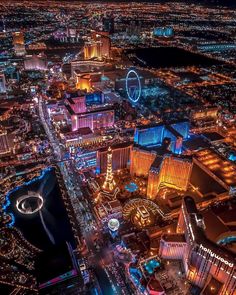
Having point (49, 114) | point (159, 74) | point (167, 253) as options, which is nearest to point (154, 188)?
point (167, 253)

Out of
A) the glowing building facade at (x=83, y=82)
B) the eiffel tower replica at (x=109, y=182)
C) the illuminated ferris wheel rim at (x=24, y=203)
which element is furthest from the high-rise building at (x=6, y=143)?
the glowing building facade at (x=83, y=82)

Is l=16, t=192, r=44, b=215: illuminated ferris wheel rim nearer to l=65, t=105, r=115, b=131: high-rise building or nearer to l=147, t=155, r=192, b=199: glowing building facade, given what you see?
l=147, t=155, r=192, b=199: glowing building facade

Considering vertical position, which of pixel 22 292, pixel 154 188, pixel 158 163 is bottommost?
pixel 22 292

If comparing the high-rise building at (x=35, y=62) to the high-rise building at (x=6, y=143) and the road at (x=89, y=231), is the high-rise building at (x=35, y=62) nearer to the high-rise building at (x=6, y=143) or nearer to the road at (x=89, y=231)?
the road at (x=89, y=231)

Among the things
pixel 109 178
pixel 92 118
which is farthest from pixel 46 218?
pixel 92 118

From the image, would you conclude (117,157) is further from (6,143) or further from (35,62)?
(35,62)

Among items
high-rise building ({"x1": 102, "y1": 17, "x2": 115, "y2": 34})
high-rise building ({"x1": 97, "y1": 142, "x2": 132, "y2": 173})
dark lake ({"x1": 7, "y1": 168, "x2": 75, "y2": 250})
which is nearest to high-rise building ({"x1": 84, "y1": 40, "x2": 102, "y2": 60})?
high-rise building ({"x1": 102, "y1": 17, "x2": 115, "y2": 34})

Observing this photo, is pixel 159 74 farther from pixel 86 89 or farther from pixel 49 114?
pixel 49 114
